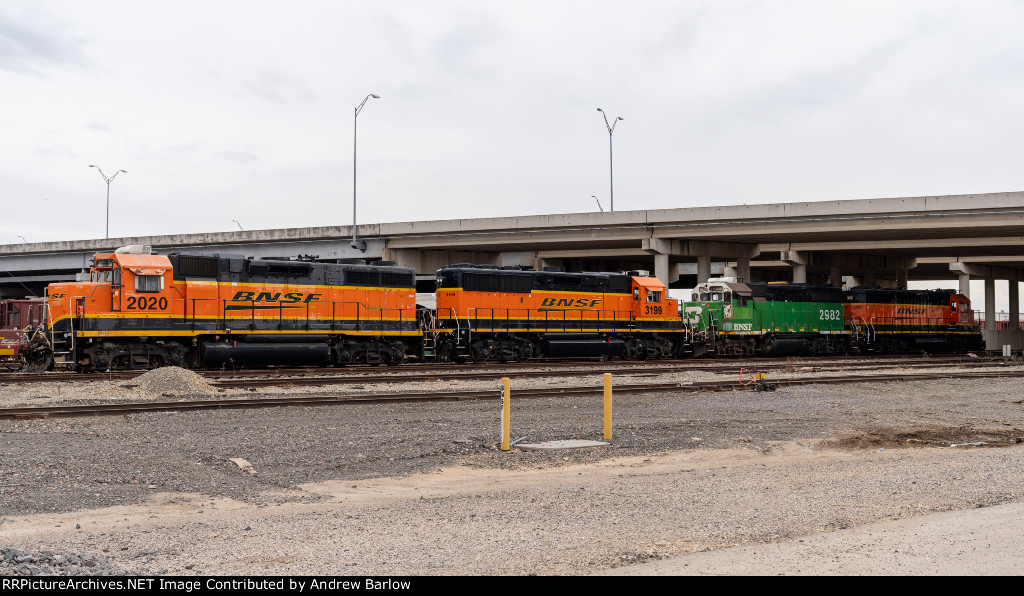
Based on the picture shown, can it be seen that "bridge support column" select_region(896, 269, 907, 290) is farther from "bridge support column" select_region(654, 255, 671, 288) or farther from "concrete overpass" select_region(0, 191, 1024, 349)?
"bridge support column" select_region(654, 255, 671, 288)

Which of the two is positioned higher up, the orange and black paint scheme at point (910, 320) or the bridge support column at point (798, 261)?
the bridge support column at point (798, 261)

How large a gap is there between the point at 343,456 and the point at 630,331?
2389 centimetres

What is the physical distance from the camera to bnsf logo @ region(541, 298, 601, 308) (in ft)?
105

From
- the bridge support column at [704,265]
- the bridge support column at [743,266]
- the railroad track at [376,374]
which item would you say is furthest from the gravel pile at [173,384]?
the bridge support column at [743,266]

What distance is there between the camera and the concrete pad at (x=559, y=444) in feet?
39.3

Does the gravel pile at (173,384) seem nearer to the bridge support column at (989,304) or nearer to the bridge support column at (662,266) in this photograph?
the bridge support column at (662,266)

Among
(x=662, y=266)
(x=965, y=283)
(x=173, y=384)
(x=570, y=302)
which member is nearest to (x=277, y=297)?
(x=173, y=384)

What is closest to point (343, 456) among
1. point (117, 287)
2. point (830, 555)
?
point (830, 555)

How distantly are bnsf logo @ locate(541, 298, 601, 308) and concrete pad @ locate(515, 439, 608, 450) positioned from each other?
1947 centimetres

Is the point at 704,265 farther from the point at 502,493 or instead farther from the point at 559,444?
the point at 502,493

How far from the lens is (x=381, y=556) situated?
20.3 feet

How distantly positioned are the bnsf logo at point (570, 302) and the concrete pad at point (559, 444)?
19468 mm

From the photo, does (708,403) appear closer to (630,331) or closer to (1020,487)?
(1020,487)

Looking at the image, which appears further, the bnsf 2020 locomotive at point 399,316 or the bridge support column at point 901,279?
the bridge support column at point 901,279
